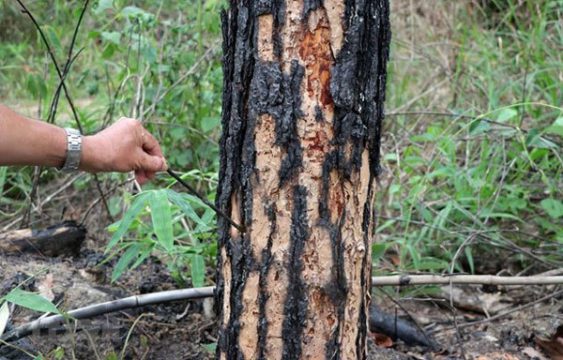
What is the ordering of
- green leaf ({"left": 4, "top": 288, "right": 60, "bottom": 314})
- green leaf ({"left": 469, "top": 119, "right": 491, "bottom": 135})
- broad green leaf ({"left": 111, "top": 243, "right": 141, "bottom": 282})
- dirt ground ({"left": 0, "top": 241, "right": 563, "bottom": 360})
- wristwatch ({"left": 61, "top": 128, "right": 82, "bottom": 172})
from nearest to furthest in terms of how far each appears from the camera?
wristwatch ({"left": 61, "top": 128, "right": 82, "bottom": 172}) → green leaf ({"left": 4, "top": 288, "right": 60, "bottom": 314}) → broad green leaf ({"left": 111, "top": 243, "right": 141, "bottom": 282}) → dirt ground ({"left": 0, "top": 241, "right": 563, "bottom": 360}) → green leaf ({"left": 469, "top": 119, "right": 491, "bottom": 135})

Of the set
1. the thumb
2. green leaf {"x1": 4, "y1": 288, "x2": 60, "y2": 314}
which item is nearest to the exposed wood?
green leaf {"x1": 4, "y1": 288, "x2": 60, "y2": 314}

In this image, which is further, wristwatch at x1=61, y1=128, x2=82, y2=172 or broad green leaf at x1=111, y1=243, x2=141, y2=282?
broad green leaf at x1=111, y1=243, x2=141, y2=282

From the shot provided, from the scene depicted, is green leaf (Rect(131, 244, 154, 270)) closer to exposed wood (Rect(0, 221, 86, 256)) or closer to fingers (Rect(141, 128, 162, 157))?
fingers (Rect(141, 128, 162, 157))

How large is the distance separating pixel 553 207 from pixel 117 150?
2236 mm

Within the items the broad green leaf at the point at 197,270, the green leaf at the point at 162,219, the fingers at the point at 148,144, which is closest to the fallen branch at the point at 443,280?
the broad green leaf at the point at 197,270

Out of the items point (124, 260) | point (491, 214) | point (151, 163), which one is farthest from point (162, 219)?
point (491, 214)

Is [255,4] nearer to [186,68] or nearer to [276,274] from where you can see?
[276,274]

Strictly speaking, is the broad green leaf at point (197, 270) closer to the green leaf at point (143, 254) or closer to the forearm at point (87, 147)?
the green leaf at point (143, 254)

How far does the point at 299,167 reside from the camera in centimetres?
191

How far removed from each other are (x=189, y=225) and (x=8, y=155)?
1927 mm

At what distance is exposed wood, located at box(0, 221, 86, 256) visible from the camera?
3.25 meters

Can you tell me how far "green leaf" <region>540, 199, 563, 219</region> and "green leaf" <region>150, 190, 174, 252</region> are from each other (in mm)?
1998

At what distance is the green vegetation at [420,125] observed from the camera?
3.46m

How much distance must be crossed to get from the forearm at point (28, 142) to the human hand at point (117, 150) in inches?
2.4
